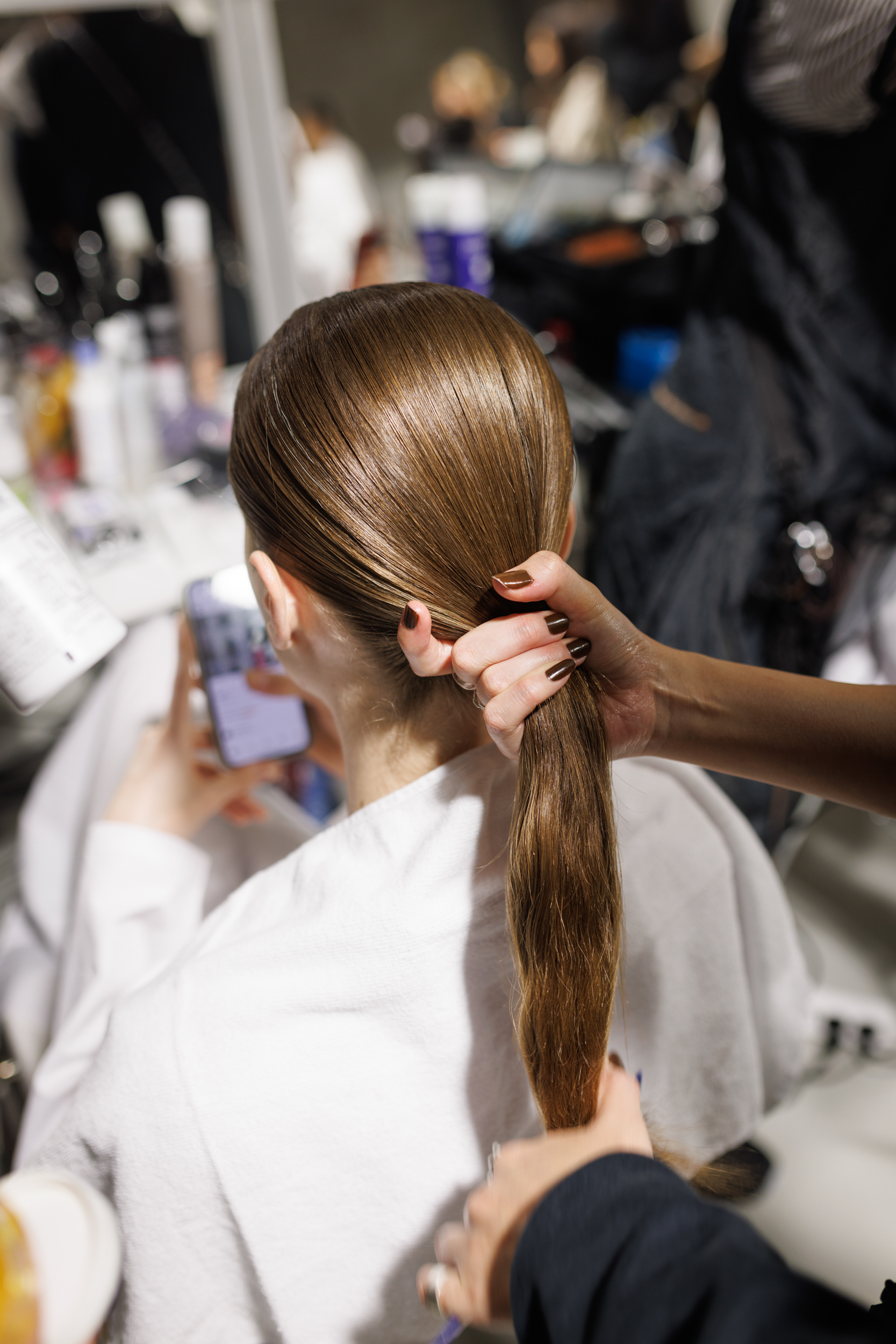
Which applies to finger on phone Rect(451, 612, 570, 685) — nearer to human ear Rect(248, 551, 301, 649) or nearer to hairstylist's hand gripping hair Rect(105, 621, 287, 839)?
human ear Rect(248, 551, 301, 649)

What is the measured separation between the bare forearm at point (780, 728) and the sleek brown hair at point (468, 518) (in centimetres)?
11

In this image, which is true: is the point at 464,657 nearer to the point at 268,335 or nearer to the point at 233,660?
the point at 233,660

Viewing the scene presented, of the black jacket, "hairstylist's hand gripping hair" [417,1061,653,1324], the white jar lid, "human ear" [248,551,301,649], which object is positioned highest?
"human ear" [248,551,301,649]

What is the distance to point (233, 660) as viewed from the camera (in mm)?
729

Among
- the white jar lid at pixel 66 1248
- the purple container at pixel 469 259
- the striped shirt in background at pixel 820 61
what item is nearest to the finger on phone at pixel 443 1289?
the white jar lid at pixel 66 1248

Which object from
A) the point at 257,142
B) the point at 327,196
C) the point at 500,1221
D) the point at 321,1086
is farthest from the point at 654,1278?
the point at 327,196

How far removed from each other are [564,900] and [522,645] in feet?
0.46

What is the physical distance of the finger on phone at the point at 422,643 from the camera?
1.44 ft

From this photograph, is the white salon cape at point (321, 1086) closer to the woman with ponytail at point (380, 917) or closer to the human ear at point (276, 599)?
the woman with ponytail at point (380, 917)

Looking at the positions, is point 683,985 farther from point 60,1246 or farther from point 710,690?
point 60,1246

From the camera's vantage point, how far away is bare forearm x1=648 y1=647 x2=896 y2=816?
20.9 inches

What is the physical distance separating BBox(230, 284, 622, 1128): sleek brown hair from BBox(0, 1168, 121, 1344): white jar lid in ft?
0.74

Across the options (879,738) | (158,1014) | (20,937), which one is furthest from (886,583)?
(20,937)

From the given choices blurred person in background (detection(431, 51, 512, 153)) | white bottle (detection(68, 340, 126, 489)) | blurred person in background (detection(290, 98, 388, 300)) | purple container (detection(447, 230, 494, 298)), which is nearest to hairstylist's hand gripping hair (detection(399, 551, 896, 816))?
white bottle (detection(68, 340, 126, 489))
